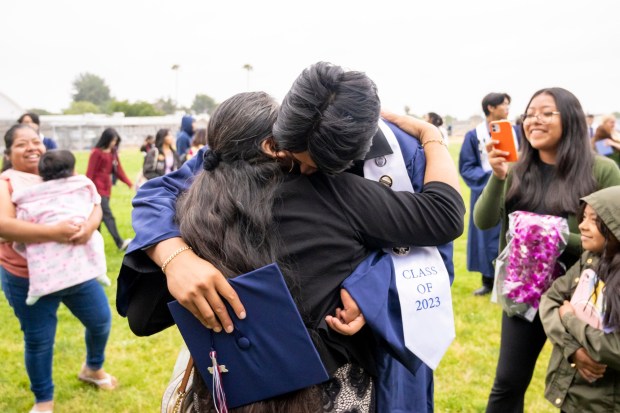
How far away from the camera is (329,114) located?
1286mm

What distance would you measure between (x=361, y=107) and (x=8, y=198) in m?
2.72

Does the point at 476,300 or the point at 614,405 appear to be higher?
the point at 614,405

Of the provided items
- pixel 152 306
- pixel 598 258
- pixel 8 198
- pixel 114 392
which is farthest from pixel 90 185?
pixel 598 258

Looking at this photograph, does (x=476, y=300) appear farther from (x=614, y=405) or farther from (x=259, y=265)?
(x=259, y=265)

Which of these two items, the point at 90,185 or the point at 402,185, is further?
the point at 90,185

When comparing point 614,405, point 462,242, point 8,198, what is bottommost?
point 462,242

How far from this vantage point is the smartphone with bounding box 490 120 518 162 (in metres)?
2.74

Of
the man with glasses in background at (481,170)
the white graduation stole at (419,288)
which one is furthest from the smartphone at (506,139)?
the man with glasses in background at (481,170)

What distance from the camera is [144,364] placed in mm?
4473

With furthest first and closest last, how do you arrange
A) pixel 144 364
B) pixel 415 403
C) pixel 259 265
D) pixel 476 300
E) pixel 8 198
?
pixel 476 300 → pixel 144 364 → pixel 8 198 → pixel 415 403 → pixel 259 265

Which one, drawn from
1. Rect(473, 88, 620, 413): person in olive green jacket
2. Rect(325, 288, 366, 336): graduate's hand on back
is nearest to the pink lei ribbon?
Rect(473, 88, 620, 413): person in olive green jacket

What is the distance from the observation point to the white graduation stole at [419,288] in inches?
60.2

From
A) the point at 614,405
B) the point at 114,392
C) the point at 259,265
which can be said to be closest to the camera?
the point at 259,265

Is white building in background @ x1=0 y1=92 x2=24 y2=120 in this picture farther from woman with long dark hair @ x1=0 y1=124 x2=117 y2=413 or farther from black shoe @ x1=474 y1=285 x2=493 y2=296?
woman with long dark hair @ x1=0 y1=124 x2=117 y2=413
